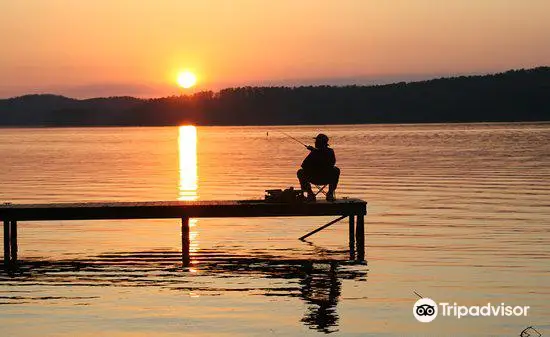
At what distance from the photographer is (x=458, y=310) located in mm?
17609

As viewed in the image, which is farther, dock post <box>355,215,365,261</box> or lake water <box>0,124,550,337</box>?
dock post <box>355,215,365,261</box>

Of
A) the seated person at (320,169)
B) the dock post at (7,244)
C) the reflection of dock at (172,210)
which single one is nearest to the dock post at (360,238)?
the reflection of dock at (172,210)

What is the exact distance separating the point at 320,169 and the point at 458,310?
7.79 meters

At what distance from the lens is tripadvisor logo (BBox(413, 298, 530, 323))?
17.1m

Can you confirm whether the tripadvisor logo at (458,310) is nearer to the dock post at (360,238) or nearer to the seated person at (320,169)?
the dock post at (360,238)

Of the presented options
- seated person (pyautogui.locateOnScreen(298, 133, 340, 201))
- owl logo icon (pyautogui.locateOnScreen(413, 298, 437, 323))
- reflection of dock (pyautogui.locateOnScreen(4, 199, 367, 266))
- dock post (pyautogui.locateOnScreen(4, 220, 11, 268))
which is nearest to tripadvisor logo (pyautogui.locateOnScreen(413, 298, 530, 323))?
owl logo icon (pyautogui.locateOnScreen(413, 298, 437, 323))

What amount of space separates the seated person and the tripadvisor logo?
6.92 meters

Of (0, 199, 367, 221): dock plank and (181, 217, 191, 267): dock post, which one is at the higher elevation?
(0, 199, 367, 221): dock plank

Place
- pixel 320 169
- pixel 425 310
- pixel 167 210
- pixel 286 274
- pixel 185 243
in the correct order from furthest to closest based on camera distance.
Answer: pixel 320 169 → pixel 185 243 → pixel 167 210 → pixel 286 274 → pixel 425 310

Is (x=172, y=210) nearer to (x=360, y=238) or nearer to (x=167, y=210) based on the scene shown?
(x=167, y=210)

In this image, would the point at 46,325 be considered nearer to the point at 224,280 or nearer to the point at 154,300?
the point at 154,300

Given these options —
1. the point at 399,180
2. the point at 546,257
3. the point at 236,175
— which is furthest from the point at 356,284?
the point at 236,175

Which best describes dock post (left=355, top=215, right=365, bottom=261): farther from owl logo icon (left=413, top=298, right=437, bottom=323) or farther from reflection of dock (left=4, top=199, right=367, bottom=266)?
owl logo icon (left=413, top=298, right=437, bottom=323)

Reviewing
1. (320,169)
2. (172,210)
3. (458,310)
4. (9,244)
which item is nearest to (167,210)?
(172,210)
